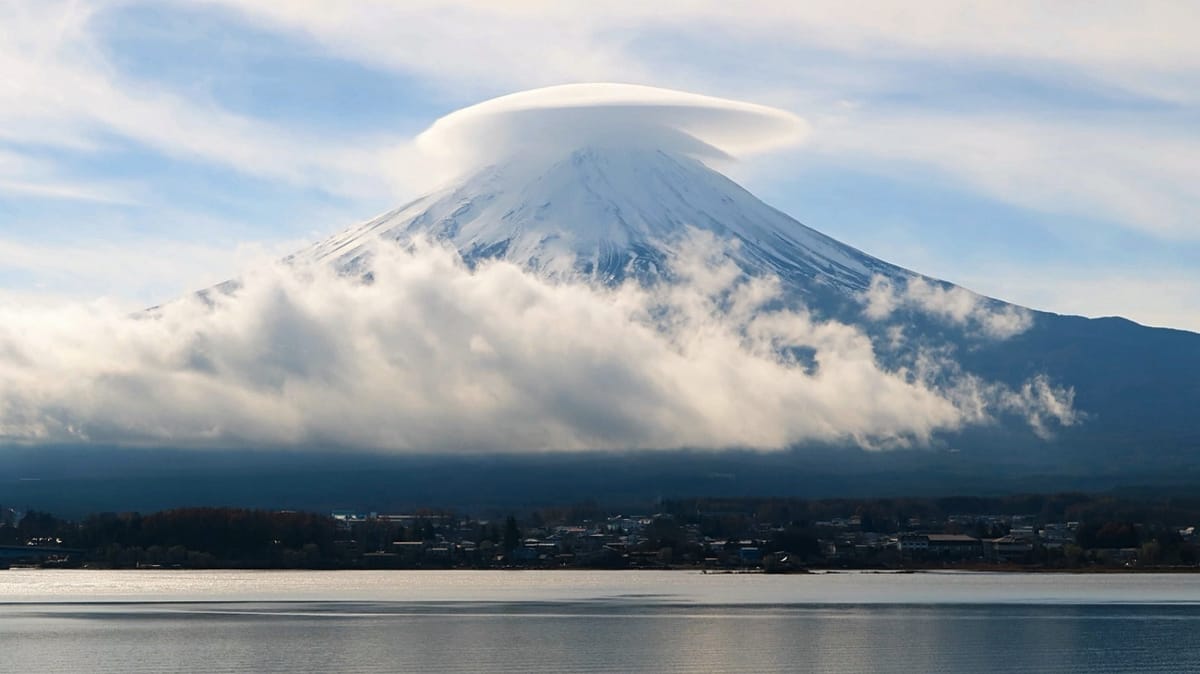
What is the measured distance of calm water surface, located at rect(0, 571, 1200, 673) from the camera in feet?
143

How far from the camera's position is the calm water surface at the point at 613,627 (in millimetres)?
43562

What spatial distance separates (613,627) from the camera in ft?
175

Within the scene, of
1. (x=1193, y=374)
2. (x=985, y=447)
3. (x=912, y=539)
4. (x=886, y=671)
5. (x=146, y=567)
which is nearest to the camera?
(x=886, y=671)

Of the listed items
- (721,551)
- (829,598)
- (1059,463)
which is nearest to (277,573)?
(721,551)

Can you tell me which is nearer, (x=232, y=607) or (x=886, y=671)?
(x=886, y=671)

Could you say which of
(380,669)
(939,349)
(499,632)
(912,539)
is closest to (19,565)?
(912,539)

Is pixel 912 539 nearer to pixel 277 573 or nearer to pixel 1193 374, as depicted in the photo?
pixel 277 573

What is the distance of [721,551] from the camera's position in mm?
110938

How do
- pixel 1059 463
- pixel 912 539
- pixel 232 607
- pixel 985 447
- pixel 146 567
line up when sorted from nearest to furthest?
1. pixel 232 607
2. pixel 146 567
3. pixel 912 539
4. pixel 1059 463
5. pixel 985 447

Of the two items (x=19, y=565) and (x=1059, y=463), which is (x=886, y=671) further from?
(x=1059, y=463)

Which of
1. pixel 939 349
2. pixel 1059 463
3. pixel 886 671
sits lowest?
pixel 886 671

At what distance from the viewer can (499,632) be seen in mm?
51656

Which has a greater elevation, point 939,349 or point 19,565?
point 939,349

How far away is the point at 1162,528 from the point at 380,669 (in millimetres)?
74024
